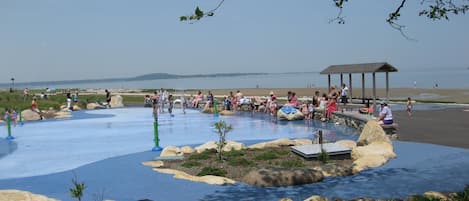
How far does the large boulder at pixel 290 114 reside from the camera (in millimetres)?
23469

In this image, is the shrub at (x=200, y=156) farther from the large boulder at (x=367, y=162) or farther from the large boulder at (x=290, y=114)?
the large boulder at (x=290, y=114)

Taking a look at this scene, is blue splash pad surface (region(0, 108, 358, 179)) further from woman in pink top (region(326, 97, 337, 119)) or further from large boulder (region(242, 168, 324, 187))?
large boulder (region(242, 168, 324, 187))

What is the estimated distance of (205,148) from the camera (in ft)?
46.9

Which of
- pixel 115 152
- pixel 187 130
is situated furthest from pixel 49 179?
pixel 187 130

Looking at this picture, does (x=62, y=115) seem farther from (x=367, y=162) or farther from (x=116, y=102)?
(x=367, y=162)

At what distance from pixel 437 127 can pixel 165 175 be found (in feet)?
36.0

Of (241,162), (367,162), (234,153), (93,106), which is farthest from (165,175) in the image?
(93,106)

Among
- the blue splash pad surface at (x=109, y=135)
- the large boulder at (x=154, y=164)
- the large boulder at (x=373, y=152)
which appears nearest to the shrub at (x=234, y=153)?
the large boulder at (x=154, y=164)

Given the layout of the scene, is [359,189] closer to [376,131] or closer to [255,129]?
[376,131]

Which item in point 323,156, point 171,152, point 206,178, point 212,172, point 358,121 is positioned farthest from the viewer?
point 358,121

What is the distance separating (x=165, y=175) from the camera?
11.1 m

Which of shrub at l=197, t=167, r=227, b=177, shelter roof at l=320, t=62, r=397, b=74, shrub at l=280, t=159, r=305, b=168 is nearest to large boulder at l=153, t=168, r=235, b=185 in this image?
shrub at l=197, t=167, r=227, b=177

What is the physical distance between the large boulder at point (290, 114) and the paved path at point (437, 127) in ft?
14.6

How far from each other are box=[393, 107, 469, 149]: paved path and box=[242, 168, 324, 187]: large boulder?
5.71 m
